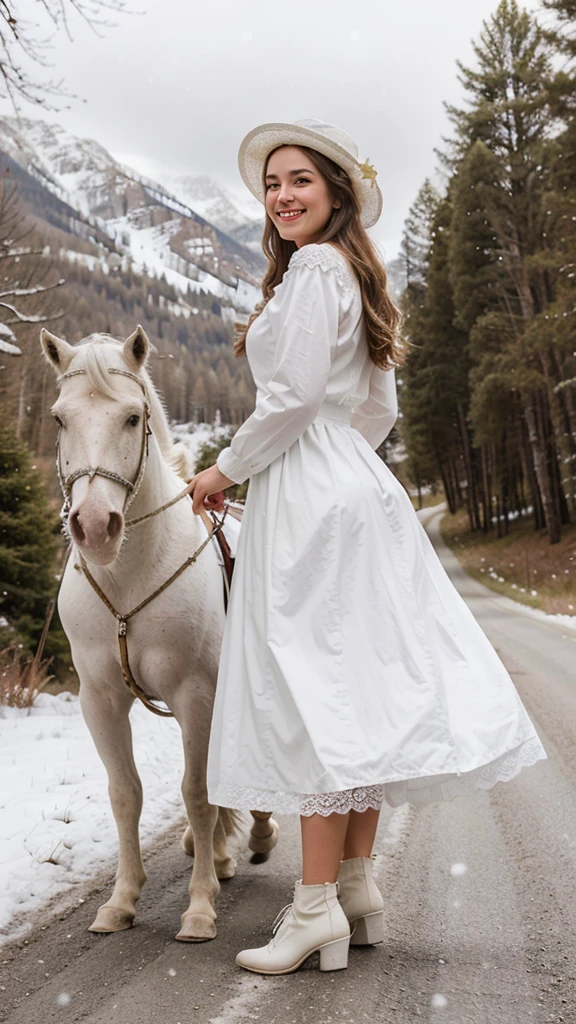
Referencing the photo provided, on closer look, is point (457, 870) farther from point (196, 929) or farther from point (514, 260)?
point (514, 260)

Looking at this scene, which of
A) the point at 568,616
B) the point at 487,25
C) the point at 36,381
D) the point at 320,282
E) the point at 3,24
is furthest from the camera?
the point at 36,381

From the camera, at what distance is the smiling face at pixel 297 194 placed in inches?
120

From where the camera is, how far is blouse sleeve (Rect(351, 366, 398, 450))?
132 inches

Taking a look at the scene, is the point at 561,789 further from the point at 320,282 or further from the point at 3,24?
the point at 3,24

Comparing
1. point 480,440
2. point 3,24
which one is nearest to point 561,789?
point 3,24

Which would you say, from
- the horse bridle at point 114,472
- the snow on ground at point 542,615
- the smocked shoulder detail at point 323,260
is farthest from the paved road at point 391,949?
the snow on ground at point 542,615

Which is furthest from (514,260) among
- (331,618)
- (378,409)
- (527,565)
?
(331,618)

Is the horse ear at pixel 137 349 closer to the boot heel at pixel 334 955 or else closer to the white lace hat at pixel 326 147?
the white lace hat at pixel 326 147

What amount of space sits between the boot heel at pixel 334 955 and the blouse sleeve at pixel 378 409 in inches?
74.6

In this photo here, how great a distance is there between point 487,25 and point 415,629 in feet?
90.7

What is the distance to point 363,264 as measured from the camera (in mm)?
3025

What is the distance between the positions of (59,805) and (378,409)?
9.00ft

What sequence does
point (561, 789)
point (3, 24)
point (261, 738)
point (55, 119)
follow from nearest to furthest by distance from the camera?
point (261, 738) < point (561, 789) < point (3, 24) < point (55, 119)

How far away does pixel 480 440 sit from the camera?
27.9 meters
